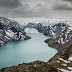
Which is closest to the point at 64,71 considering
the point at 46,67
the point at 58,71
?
the point at 58,71

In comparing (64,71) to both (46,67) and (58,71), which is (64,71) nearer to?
(58,71)

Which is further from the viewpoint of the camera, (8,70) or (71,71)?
(71,71)

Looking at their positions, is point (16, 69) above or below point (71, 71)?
above

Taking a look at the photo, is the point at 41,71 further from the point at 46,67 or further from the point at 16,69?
the point at 16,69

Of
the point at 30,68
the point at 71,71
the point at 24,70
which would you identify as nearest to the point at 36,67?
the point at 30,68

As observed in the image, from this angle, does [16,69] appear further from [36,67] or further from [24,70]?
[36,67]

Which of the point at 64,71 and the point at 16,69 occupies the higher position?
the point at 16,69

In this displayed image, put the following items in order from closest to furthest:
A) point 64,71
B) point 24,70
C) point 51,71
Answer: point 24,70
point 51,71
point 64,71

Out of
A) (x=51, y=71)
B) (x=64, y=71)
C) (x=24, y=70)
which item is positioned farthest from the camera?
(x=64, y=71)

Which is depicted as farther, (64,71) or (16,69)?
(64,71)
